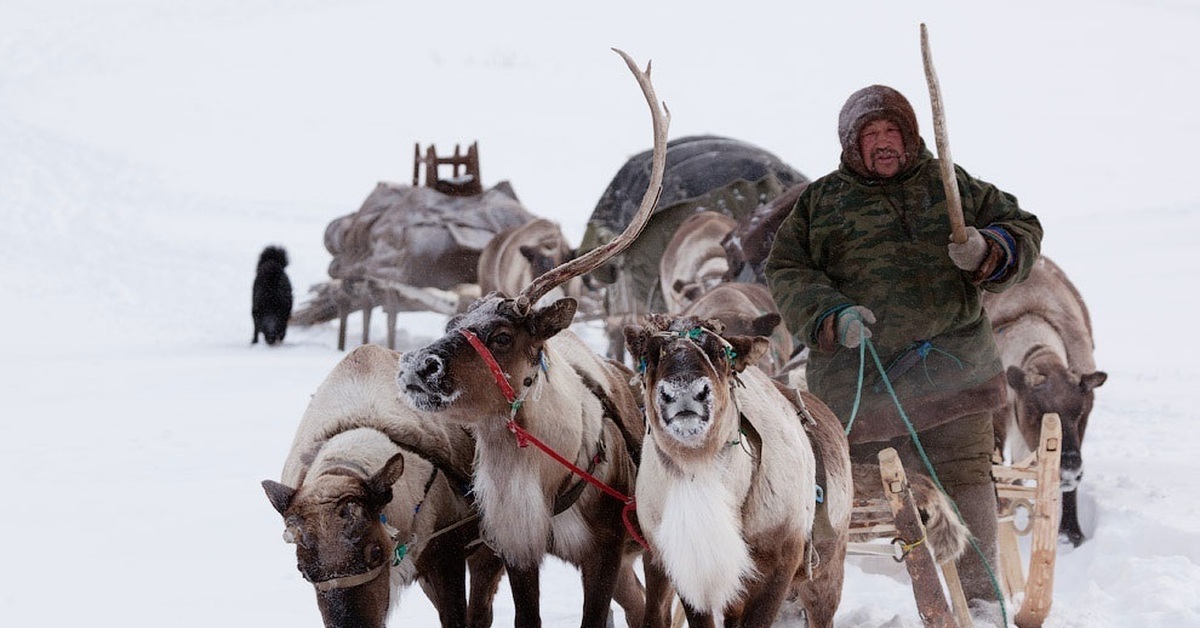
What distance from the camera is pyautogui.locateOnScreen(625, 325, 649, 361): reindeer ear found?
394cm

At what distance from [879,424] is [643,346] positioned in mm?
1665

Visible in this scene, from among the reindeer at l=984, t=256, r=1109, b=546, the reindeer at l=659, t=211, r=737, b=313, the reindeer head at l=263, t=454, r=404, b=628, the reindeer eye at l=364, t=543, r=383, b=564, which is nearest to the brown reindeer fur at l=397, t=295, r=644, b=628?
the reindeer head at l=263, t=454, r=404, b=628

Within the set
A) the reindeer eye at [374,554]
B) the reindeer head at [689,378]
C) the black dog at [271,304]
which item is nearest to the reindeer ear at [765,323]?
the reindeer head at [689,378]

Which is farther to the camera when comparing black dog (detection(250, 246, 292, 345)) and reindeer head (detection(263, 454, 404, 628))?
black dog (detection(250, 246, 292, 345))

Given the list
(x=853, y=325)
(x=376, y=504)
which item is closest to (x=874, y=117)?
(x=853, y=325)

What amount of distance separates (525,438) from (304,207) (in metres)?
28.1

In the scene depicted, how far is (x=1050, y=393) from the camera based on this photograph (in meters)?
7.97

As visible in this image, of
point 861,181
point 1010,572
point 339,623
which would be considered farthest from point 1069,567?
point 339,623

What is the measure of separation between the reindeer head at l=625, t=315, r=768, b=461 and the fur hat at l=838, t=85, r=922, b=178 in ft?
4.27

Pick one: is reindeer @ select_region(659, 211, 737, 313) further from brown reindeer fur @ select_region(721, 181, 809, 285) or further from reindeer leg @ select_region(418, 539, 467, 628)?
reindeer leg @ select_region(418, 539, 467, 628)

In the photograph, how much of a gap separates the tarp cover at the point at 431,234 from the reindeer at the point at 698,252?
647cm

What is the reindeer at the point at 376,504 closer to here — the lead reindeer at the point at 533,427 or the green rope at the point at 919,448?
the lead reindeer at the point at 533,427

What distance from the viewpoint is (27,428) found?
35.9ft

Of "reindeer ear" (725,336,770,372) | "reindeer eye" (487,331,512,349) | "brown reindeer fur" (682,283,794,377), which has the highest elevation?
"reindeer ear" (725,336,770,372)
